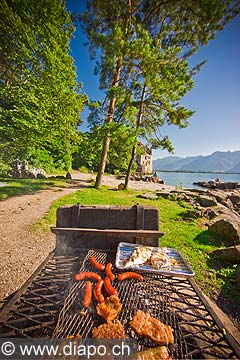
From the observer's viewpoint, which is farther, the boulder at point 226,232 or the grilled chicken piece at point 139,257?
the boulder at point 226,232

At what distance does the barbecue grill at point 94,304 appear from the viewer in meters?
1.63

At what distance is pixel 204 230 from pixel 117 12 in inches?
666

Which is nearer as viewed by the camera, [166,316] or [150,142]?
[166,316]

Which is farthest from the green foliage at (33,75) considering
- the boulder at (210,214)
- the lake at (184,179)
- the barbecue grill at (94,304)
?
the lake at (184,179)

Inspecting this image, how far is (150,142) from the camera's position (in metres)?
16.6

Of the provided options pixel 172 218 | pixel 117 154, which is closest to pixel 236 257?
pixel 172 218

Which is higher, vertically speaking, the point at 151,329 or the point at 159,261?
the point at 159,261

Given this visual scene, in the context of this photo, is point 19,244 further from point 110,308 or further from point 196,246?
point 196,246

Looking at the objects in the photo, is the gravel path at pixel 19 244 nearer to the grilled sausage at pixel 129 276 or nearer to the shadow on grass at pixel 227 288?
the grilled sausage at pixel 129 276

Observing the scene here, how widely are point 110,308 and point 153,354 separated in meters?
0.60

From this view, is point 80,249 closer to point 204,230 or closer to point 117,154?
point 204,230

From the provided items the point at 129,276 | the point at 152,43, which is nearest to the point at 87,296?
the point at 129,276

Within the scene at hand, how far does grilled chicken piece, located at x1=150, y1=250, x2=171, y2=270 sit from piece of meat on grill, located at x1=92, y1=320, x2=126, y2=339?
3.17ft

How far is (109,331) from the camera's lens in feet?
5.29
